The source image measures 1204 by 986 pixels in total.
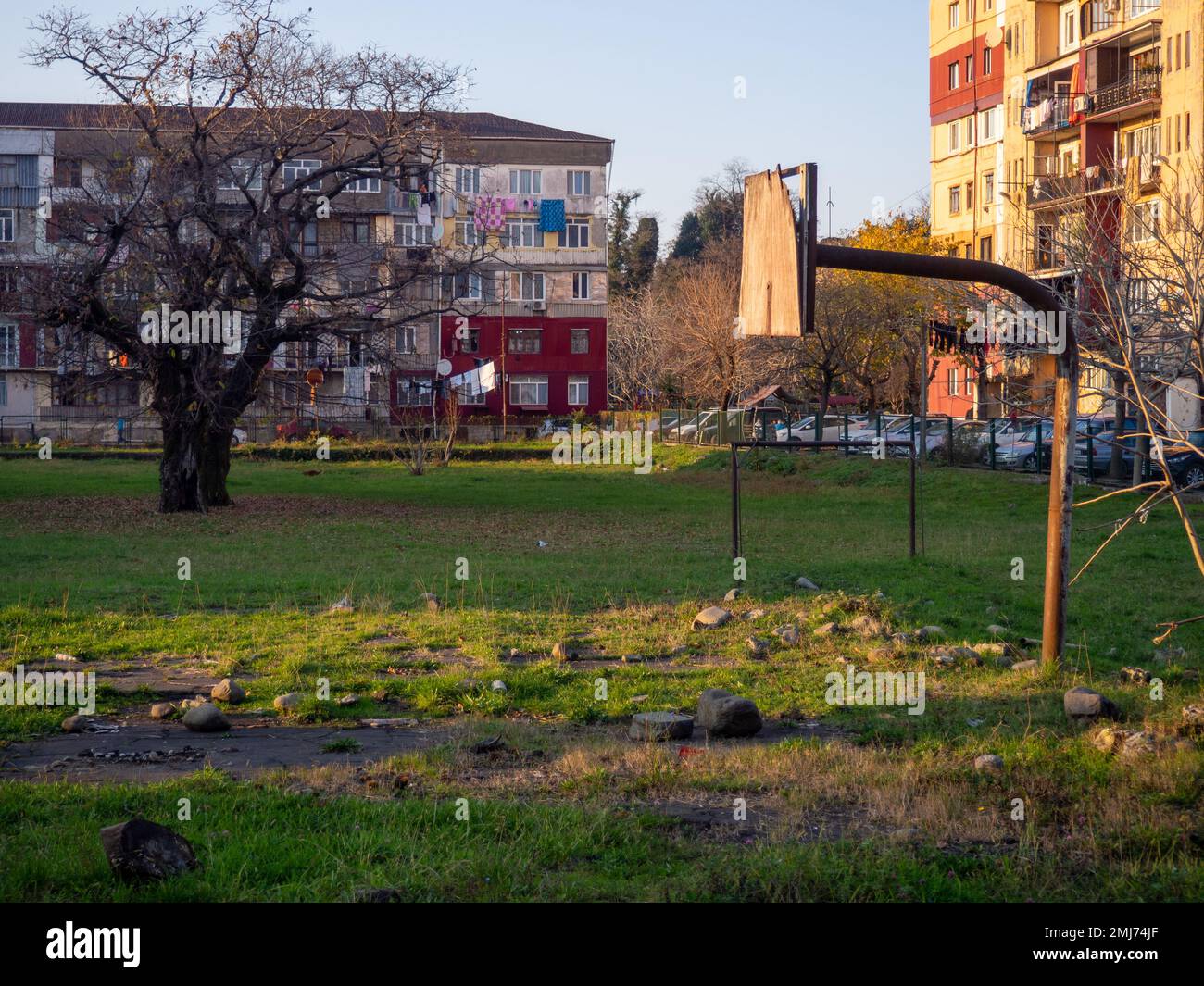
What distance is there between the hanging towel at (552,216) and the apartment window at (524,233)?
0.60 metres

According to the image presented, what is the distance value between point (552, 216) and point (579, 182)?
8.56 ft

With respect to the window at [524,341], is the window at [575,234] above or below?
above

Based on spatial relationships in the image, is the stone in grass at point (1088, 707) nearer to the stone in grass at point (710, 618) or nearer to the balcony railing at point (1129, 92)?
the stone in grass at point (710, 618)

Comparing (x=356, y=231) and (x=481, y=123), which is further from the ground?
(x=481, y=123)

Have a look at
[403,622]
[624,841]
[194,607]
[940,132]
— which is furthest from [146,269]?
[940,132]

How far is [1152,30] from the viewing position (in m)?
44.9

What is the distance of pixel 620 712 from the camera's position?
29.7 feet

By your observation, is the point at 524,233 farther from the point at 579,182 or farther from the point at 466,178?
the point at 466,178

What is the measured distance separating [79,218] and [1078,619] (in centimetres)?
2081

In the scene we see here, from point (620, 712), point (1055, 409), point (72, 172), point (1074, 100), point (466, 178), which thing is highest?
point (1074, 100)

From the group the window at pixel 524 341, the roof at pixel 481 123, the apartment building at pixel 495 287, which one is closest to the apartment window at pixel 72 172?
the apartment building at pixel 495 287

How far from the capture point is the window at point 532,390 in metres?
73.5

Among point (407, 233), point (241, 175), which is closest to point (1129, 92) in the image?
point (241, 175)
